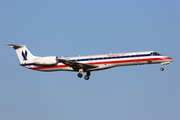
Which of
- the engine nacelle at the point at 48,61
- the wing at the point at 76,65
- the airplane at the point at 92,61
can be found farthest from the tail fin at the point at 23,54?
the wing at the point at 76,65

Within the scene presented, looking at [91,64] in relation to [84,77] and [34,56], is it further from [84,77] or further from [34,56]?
[34,56]

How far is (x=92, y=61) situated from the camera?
128 ft

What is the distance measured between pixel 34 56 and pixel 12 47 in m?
3.69

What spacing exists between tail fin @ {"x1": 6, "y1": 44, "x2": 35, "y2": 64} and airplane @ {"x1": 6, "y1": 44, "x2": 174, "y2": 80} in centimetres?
15

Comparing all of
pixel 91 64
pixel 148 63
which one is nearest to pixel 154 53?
pixel 148 63

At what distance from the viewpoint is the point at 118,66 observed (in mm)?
38531

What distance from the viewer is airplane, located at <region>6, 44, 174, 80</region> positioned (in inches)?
1487

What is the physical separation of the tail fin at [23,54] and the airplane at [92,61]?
15 centimetres

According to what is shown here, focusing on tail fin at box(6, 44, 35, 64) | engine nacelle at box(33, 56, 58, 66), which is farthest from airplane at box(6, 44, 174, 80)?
tail fin at box(6, 44, 35, 64)

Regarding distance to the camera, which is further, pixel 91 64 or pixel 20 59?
pixel 20 59

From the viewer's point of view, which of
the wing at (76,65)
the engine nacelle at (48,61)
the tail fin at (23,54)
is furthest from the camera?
the tail fin at (23,54)

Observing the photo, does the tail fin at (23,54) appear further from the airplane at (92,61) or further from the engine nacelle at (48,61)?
the engine nacelle at (48,61)

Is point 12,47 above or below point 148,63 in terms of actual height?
above

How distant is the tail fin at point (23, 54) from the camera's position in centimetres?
4233
